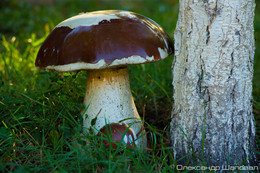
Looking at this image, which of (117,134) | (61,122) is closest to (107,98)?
(117,134)

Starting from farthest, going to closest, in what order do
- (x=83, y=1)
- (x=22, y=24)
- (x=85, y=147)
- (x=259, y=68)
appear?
(x=83, y=1) → (x=22, y=24) → (x=259, y=68) → (x=85, y=147)

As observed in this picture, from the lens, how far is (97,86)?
1.93 meters

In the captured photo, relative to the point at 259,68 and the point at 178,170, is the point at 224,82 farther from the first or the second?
the point at 259,68

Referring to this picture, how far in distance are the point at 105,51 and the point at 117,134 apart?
571mm

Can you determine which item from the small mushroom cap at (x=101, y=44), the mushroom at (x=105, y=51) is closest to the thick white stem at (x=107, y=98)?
the mushroom at (x=105, y=51)

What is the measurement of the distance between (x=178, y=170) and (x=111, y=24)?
0.93 meters

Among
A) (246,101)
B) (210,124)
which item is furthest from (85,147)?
(246,101)

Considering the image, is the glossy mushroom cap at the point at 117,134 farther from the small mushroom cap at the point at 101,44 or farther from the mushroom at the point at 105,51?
the small mushroom cap at the point at 101,44

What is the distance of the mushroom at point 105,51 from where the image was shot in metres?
1.56

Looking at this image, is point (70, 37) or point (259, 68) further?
point (259, 68)

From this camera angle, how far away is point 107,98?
6.34ft

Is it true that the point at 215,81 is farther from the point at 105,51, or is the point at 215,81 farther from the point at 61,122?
the point at 61,122

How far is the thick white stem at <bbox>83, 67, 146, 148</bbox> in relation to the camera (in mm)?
1922

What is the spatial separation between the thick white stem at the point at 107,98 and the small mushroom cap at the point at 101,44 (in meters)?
0.35
